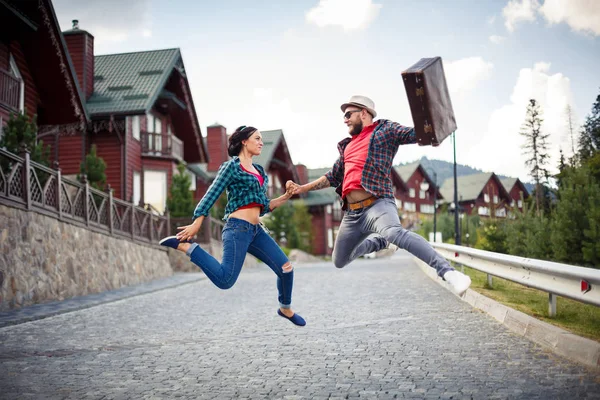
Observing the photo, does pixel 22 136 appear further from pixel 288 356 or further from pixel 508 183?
pixel 508 183

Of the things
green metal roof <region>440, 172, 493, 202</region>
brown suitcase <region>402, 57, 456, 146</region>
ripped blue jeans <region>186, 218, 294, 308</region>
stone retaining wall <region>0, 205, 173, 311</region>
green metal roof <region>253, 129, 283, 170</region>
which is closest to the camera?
brown suitcase <region>402, 57, 456, 146</region>

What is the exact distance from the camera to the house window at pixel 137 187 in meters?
31.4

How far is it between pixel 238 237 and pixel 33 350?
3.61 metres

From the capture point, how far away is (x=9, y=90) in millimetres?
19578

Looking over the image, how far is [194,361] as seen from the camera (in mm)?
6133

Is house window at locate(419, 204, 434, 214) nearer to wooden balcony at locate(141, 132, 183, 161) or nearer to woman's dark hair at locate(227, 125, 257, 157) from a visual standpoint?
wooden balcony at locate(141, 132, 183, 161)

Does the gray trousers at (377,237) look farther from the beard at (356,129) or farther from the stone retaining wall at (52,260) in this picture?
the stone retaining wall at (52,260)

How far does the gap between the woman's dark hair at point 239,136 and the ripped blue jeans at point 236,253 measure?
1.94 feet

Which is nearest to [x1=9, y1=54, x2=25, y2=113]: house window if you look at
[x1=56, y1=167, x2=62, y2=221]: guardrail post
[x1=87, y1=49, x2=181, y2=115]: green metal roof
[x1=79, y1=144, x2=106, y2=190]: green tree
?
[x1=79, y1=144, x2=106, y2=190]: green tree

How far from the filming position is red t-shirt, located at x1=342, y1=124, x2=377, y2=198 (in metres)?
5.26

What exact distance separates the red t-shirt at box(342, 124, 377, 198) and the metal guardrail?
187 cm

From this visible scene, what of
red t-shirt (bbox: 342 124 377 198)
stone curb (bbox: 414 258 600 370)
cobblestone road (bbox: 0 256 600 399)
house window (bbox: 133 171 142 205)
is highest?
house window (bbox: 133 171 142 205)

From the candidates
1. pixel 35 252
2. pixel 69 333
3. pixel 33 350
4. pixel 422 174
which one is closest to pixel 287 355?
pixel 33 350

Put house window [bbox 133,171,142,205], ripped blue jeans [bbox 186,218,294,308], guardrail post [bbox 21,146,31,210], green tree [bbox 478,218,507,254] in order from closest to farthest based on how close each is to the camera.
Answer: ripped blue jeans [bbox 186,218,294,308], guardrail post [bbox 21,146,31,210], green tree [bbox 478,218,507,254], house window [bbox 133,171,142,205]
